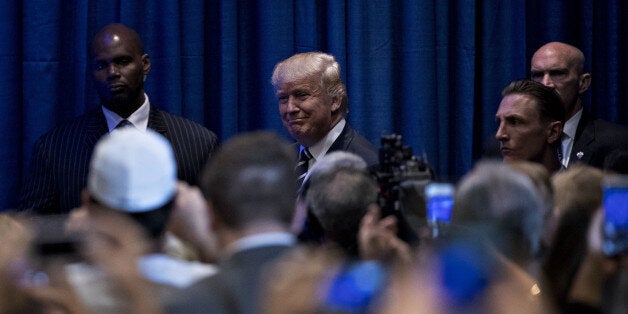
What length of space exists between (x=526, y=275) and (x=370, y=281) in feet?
0.94

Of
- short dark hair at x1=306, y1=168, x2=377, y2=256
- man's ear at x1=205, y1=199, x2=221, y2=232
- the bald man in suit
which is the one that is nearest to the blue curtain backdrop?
the bald man in suit

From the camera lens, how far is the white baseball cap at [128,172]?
1548mm

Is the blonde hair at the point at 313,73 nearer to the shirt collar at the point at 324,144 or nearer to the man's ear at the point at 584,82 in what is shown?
the shirt collar at the point at 324,144

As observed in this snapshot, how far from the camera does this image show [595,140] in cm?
394

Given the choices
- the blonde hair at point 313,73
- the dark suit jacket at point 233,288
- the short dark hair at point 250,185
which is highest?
the blonde hair at point 313,73

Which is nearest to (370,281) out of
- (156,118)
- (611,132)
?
(156,118)

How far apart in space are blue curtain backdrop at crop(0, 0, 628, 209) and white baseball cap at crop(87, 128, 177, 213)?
8.15 feet

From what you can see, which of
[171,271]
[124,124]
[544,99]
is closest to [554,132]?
[544,99]

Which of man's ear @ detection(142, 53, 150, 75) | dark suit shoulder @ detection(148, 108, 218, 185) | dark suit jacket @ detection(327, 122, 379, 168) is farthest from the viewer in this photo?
man's ear @ detection(142, 53, 150, 75)

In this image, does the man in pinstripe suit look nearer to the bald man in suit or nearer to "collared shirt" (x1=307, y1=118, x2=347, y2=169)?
"collared shirt" (x1=307, y1=118, x2=347, y2=169)

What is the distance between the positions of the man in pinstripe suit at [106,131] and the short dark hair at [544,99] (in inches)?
45.1

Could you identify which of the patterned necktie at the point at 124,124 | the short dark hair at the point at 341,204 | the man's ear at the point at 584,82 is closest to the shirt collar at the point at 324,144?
the patterned necktie at the point at 124,124

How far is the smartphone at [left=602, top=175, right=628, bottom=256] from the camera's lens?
1.68 m

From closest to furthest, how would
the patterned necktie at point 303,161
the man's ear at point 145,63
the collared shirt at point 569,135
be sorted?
the patterned necktie at point 303,161 → the man's ear at point 145,63 → the collared shirt at point 569,135
